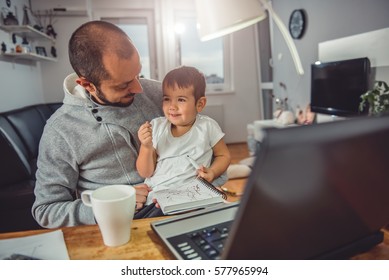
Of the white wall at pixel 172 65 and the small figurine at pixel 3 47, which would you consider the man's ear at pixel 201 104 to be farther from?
the small figurine at pixel 3 47

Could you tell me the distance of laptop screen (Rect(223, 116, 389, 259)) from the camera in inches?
11.5

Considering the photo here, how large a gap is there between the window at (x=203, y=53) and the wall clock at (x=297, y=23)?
0.43 m

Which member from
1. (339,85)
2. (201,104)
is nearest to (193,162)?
(201,104)

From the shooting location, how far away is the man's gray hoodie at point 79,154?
683 mm

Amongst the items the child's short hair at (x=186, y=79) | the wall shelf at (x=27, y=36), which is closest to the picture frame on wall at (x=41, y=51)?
the wall shelf at (x=27, y=36)

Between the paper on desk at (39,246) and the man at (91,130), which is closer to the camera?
the paper on desk at (39,246)

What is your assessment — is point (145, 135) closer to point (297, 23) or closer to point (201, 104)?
point (201, 104)

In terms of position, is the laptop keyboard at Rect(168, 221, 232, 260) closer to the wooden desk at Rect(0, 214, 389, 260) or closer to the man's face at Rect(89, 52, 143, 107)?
the wooden desk at Rect(0, 214, 389, 260)

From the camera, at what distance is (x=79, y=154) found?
0.69 meters

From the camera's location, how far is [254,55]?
0.91 m

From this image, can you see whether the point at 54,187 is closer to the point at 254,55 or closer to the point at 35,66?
the point at 35,66

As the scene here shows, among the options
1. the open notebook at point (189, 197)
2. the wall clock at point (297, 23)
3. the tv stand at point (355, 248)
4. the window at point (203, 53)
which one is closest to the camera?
the tv stand at point (355, 248)
